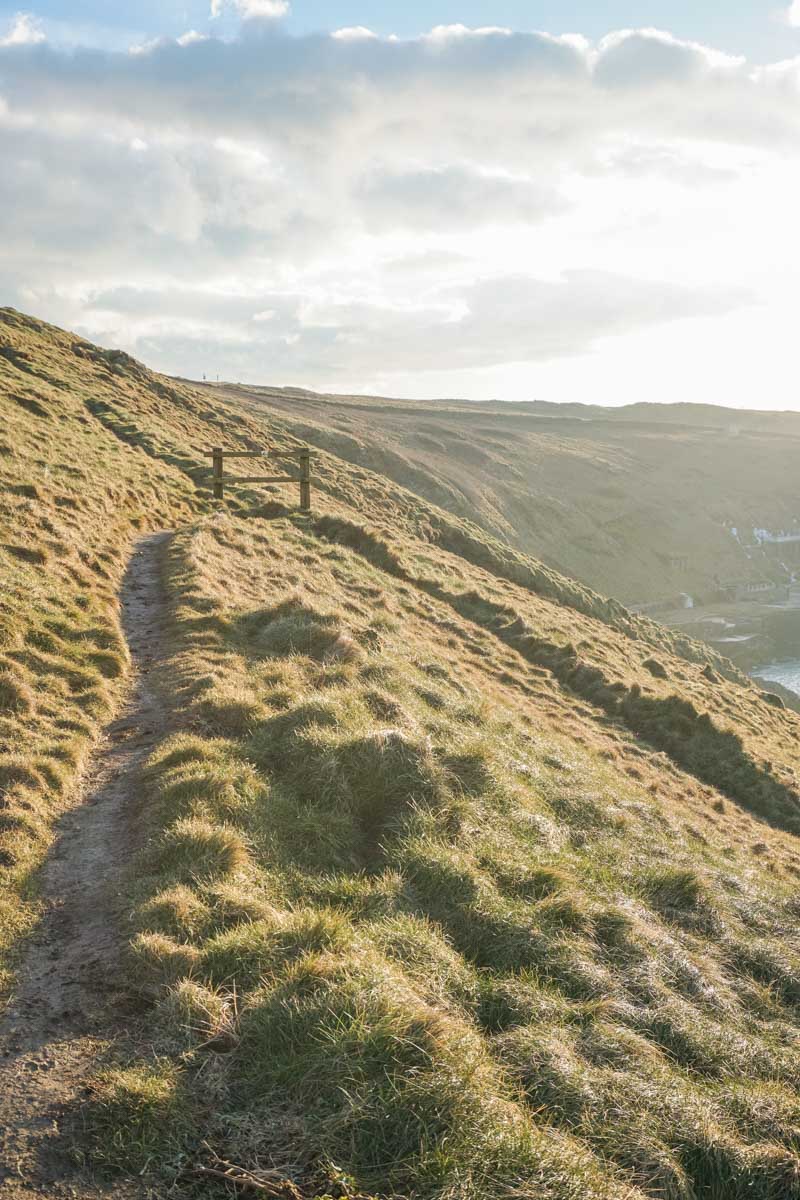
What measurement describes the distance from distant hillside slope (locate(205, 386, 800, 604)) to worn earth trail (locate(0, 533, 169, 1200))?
70805 mm

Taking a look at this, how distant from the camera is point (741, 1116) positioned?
618cm

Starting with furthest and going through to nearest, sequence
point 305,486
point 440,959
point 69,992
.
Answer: point 305,486 → point 440,959 → point 69,992

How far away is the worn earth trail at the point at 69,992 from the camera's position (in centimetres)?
469

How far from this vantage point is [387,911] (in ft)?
24.8

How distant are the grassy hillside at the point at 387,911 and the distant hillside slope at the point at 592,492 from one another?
64.4 metres

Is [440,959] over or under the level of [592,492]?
under

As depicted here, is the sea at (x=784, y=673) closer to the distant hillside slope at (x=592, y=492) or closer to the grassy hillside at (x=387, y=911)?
the distant hillside slope at (x=592, y=492)

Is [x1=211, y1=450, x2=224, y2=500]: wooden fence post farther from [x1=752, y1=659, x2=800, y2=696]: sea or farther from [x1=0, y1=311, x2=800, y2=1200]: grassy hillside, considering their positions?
[x1=752, y1=659, x2=800, y2=696]: sea

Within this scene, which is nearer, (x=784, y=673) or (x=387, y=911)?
(x=387, y=911)

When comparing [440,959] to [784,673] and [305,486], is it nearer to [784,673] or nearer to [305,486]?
[305,486]

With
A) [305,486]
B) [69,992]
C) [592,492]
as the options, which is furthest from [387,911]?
[592,492]

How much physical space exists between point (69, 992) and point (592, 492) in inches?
4971

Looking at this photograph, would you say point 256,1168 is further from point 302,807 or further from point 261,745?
point 261,745

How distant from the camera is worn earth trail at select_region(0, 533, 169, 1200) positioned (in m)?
4.69
